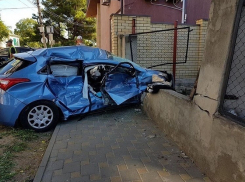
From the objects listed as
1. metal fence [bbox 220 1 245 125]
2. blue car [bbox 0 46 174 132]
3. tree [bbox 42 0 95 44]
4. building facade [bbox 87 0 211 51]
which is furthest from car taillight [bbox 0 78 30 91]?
tree [bbox 42 0 95 44]

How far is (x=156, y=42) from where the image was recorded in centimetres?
676

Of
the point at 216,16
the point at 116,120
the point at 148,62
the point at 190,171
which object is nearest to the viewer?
the point at 216,16

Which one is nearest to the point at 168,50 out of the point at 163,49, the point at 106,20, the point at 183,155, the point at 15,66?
the point at 163,49

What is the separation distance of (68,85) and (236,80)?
3.28m

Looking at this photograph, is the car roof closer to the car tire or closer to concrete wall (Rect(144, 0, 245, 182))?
the car tire

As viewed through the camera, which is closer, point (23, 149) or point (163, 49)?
point (23, 149)

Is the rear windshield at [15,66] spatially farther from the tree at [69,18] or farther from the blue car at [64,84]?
the tree at [69,18]

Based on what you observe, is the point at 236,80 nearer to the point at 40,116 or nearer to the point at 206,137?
the point at 206,137

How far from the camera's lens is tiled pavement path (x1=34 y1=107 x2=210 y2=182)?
8.95ft

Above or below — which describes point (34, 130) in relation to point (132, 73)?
below

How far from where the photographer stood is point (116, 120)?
480cm

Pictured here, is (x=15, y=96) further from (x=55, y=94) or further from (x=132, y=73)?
(x=132, y=73)

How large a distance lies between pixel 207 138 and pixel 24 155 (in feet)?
9.01

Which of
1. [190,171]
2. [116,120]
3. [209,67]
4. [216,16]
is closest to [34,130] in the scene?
[116,120]
